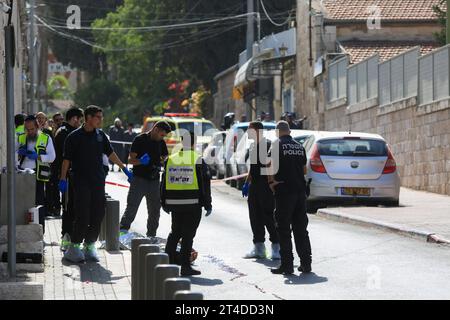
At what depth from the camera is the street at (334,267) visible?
1202 cm

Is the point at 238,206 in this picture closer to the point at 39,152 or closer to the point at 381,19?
the point at 39,152

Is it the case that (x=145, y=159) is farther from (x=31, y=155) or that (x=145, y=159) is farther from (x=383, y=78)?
(x=383, y=78)

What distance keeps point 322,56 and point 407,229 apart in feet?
83.6

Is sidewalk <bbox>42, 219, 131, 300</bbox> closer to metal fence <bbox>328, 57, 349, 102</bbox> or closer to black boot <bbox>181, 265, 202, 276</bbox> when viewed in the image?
black boot <bbox>181, 265, 202, 276</bbox>

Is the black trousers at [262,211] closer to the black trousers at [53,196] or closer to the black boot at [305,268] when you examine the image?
the black boot at [305,268]

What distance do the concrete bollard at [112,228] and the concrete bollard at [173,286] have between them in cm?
759

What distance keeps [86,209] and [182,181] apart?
4.24 feet

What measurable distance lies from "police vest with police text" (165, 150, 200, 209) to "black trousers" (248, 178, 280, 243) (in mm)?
1650

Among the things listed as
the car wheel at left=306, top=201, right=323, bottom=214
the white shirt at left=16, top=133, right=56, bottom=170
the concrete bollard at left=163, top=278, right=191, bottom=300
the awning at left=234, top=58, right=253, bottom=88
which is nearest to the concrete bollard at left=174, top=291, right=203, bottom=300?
the concrete bollard at left=163, top=278, right=191, bottom=300

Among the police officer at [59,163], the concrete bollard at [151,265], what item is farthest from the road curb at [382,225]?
the concrete bollard at [151,265]

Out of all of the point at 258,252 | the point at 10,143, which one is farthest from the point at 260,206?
the point at 10,143

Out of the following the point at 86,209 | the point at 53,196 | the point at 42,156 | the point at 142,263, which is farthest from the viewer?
the point at 53,196

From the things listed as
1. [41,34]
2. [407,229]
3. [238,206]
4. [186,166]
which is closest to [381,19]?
[238,206]

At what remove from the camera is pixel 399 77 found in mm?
31875
